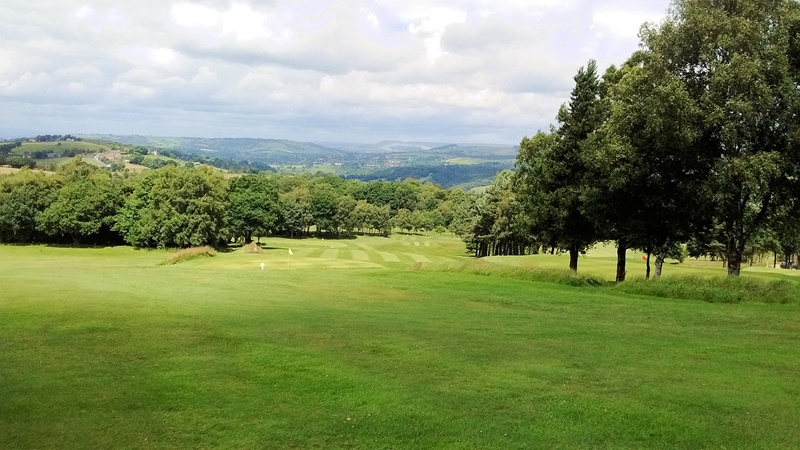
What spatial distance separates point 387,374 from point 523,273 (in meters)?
20.7

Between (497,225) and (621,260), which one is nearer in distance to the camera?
(621,260)

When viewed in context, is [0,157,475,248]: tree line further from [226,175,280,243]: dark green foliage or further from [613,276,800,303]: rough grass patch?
[613,276,800,303]: rough grass patch

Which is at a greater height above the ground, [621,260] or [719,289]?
[621,260]

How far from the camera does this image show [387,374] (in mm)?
12062

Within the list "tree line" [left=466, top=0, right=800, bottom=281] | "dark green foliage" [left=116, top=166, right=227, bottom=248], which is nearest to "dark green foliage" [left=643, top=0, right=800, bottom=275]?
"tree line" [left=466, top=0, right=800, bottom=281]

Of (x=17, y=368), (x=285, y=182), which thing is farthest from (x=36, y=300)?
(x=285, y=182)

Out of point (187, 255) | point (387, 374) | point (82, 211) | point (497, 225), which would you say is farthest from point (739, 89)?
point (82, 211)

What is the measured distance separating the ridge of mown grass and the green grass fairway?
201cm

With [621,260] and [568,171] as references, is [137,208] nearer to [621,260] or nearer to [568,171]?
[568,171]

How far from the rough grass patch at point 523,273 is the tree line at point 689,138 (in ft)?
14.9

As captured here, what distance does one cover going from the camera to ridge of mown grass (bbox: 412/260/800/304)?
23.5 m

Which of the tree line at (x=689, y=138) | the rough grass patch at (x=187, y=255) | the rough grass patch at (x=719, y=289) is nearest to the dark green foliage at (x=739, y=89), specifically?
the tree line at (x=689, y=138)

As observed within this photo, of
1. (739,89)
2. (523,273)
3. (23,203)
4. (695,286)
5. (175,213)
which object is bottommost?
(523,273)

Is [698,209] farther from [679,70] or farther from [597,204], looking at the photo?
[679,70]
